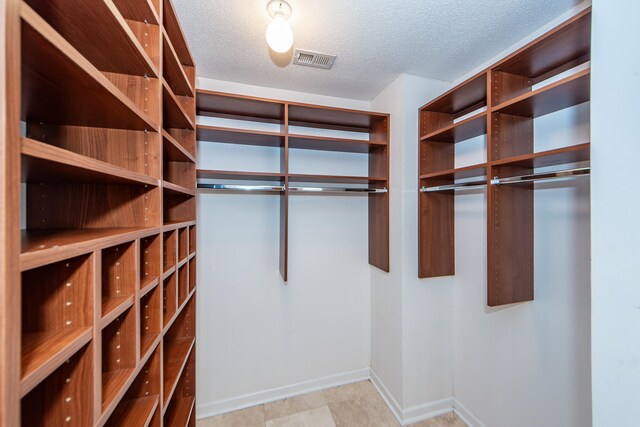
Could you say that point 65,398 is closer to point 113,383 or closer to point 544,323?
point 113,383

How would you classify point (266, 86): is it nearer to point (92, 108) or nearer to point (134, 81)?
point (134, 81)

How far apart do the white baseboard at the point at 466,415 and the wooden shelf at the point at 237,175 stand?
2296 mm

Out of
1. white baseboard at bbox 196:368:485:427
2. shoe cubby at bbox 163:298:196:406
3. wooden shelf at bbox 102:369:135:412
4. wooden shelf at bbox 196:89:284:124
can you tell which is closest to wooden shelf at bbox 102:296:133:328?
wooden shelf at bbox 102:369:135:412

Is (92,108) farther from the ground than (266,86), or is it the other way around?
(266,86)

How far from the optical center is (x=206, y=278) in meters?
2.02

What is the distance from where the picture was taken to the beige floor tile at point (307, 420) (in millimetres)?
1905

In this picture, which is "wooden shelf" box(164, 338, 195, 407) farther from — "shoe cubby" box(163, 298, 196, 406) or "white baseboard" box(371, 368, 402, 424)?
"white baseboard" box(371, 368, 402, 424)

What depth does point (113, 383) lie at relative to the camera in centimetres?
74

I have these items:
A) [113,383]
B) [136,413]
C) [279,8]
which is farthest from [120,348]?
[279,8]

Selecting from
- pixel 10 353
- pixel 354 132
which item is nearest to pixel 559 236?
pixel 354 132

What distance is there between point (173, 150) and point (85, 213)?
0.49 metres

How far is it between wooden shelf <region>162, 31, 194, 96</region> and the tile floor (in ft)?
7.85

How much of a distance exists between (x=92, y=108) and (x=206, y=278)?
1.53m
